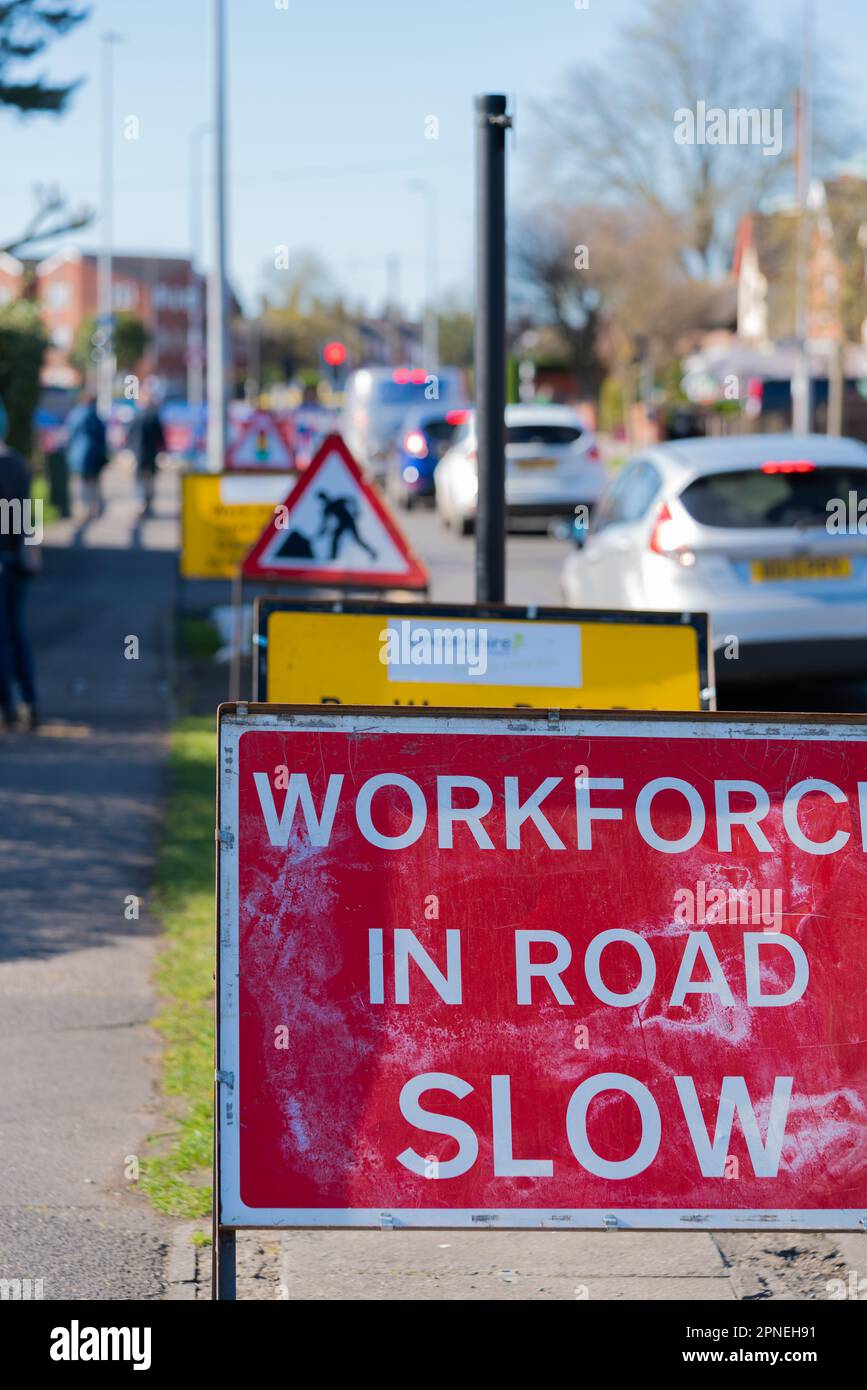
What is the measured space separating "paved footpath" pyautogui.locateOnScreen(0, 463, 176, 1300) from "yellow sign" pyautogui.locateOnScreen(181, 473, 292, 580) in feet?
2.80

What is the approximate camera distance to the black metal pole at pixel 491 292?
591 cm

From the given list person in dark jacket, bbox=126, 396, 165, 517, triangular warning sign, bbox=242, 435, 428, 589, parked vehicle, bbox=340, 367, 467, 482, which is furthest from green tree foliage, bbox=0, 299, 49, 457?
triangular warning sign, bbox=242, 435, 428, 589

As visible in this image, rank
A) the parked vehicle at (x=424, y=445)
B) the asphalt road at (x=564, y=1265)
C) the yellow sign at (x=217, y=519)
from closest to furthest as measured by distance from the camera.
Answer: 1. the asphalt road at (x=564, y=1265)
2. the yellow sign at (x=217, y=519)
3. the parked vehicle at (x=424, y=445)

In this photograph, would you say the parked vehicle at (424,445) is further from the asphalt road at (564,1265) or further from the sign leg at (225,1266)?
the sign leg at (225,1266)

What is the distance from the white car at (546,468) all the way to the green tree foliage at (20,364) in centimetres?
559

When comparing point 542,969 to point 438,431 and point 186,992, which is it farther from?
point 438,431

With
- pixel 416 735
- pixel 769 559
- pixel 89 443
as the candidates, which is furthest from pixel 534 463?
pixel 416 735

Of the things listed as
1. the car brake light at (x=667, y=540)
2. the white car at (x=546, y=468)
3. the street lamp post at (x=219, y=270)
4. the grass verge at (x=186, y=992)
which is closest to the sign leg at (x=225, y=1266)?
the grass verge at (x=186, y=992)

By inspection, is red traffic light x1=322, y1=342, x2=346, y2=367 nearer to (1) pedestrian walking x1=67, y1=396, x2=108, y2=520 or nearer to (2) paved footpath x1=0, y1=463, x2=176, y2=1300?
(1) pedestrian walking x1=67, y1=396, x2=108, y2=520

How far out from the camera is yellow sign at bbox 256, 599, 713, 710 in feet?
18.7

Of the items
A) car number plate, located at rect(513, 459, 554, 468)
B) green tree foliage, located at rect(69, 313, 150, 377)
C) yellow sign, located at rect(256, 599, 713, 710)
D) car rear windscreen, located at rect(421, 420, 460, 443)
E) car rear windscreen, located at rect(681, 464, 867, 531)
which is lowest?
yellow sign, located at rect(256, 599, 713, 710)

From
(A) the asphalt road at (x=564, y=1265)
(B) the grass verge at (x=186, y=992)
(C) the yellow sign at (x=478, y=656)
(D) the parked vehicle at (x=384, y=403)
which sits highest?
(D) the parked vehicle at (x=384, y=403)

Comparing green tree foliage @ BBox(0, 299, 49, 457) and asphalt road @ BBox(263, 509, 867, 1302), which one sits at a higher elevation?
green tree foliage @ BBox(0, 299, 49, 457)
